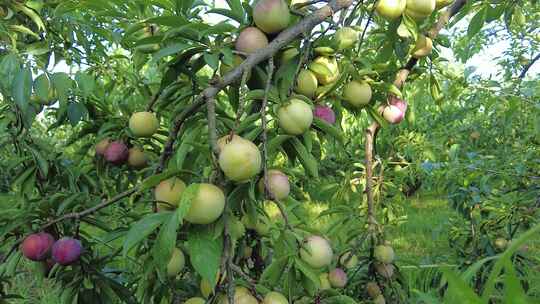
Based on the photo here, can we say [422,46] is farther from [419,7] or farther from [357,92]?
[357,92]

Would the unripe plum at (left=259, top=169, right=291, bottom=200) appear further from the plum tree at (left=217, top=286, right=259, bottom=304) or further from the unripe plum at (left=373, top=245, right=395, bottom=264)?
the unripe plum at (left=373, top=245, right=395, bottom=264)

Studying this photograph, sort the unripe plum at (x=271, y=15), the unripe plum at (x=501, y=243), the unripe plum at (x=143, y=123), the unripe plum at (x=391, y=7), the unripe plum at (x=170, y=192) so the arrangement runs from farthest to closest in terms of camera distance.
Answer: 1. the unripe plum at (x=501, y=243)
2. the unripe plum at (x=143, y=123)
3. the unripe plum at (x=391, y=7)
4. the unripe plum at (x=271, y=15)
5. the unripe plum at (x=170, y=192)

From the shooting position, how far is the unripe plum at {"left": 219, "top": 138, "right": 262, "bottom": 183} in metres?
0.79

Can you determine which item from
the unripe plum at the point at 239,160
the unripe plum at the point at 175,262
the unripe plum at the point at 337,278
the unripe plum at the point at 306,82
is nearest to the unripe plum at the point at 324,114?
the unripe plum at the point at 306,82

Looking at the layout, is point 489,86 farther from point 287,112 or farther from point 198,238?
point 198,238

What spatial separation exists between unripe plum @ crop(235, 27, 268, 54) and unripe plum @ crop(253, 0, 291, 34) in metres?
0.02

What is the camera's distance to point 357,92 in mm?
1148

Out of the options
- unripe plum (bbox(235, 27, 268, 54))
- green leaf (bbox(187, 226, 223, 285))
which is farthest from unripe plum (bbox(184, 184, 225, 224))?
unripe plum (bbox(235, 27, 268, 54))

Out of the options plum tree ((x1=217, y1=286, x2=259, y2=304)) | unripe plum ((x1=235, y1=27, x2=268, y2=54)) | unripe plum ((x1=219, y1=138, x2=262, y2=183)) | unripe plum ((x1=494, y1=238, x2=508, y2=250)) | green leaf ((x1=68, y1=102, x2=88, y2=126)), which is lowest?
unripe plum ((x1=494, y1=238, x2=508, y2=250))

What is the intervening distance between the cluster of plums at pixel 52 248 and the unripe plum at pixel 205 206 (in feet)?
2.27

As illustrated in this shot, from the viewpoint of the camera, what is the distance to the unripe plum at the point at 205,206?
79cm

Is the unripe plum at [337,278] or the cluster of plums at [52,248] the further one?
the unripe plum at [337,278]

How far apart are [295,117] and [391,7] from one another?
1.41ft

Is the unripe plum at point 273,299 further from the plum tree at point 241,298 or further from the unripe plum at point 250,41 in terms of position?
the unripe plum at point 250,41
